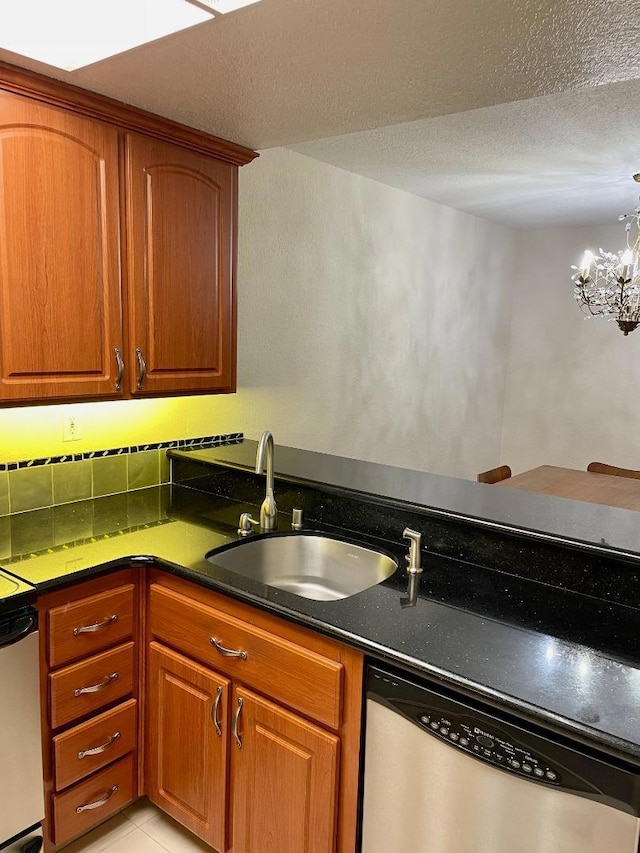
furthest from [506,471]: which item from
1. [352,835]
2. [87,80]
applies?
[87,80]

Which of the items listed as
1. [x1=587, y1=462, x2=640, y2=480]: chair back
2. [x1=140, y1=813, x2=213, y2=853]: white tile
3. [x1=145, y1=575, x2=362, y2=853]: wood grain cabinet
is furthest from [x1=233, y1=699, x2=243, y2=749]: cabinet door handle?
[x1=587, y1=462, x2=640, y2=480]: chair back

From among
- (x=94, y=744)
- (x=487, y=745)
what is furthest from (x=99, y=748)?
(x=487, y=745)

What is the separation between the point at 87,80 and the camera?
1697 mm

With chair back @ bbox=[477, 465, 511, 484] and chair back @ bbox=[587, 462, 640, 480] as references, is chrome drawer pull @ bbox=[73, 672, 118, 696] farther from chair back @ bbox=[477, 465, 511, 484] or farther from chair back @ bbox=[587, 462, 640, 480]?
chair back @ bbox=[587, 462, 640, 480]

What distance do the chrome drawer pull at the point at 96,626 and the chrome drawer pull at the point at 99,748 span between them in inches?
13.2

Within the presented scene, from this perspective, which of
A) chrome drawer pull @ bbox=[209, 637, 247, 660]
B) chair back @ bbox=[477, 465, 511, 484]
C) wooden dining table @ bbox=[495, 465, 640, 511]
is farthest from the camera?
chair back @ bbox=[477, 465, 511, 484]

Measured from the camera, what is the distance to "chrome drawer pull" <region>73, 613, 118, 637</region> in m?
1.70

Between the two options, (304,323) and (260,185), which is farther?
(304,323)

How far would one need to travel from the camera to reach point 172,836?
75.0 inches

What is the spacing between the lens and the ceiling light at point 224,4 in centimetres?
125

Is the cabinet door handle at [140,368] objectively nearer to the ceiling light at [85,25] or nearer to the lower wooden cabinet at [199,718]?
the lower wooden cabinet at [199,718]

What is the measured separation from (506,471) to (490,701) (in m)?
2.66

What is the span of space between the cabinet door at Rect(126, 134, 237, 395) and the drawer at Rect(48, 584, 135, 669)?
67 cm

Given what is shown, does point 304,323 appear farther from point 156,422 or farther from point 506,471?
point 506,471
